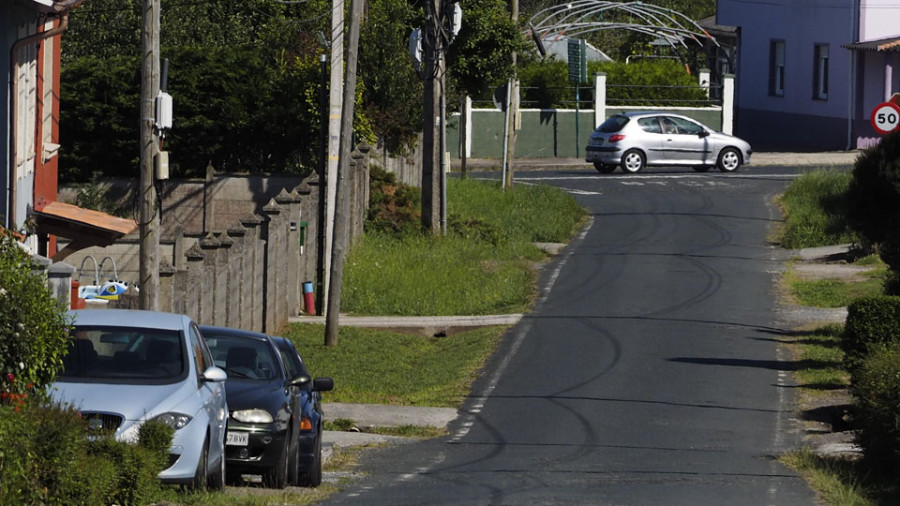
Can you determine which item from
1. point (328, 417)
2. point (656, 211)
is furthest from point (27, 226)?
→ point (656, 211)

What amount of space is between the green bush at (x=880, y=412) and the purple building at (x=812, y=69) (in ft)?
108

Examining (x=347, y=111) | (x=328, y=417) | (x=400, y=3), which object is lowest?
(x=328, y=417)

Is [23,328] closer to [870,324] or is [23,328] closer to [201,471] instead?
[201,471]

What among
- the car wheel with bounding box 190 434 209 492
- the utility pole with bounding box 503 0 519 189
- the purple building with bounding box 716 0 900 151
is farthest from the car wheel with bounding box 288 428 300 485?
the purple building with bounding box 716 0 900 151

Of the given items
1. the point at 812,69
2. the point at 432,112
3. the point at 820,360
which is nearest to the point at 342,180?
the point at 432,112

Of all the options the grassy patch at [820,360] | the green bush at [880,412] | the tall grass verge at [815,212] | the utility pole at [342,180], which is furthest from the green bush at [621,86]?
the green bush at [880,412]

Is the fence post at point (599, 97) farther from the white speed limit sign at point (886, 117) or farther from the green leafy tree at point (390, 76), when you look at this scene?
the white speed limit sign at point (886, 117)

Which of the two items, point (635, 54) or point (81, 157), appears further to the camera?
point (635, 54)

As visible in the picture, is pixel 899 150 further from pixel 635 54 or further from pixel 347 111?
pixel 635 54

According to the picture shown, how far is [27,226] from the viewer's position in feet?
41.2

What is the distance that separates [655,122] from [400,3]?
10.4 m

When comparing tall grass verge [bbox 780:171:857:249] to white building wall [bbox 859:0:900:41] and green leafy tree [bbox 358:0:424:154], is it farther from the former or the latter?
white building wall [bbox 859:0:900:41]

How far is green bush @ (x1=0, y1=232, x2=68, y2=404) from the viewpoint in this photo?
32.6ft

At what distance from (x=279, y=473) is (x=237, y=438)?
47 cm
